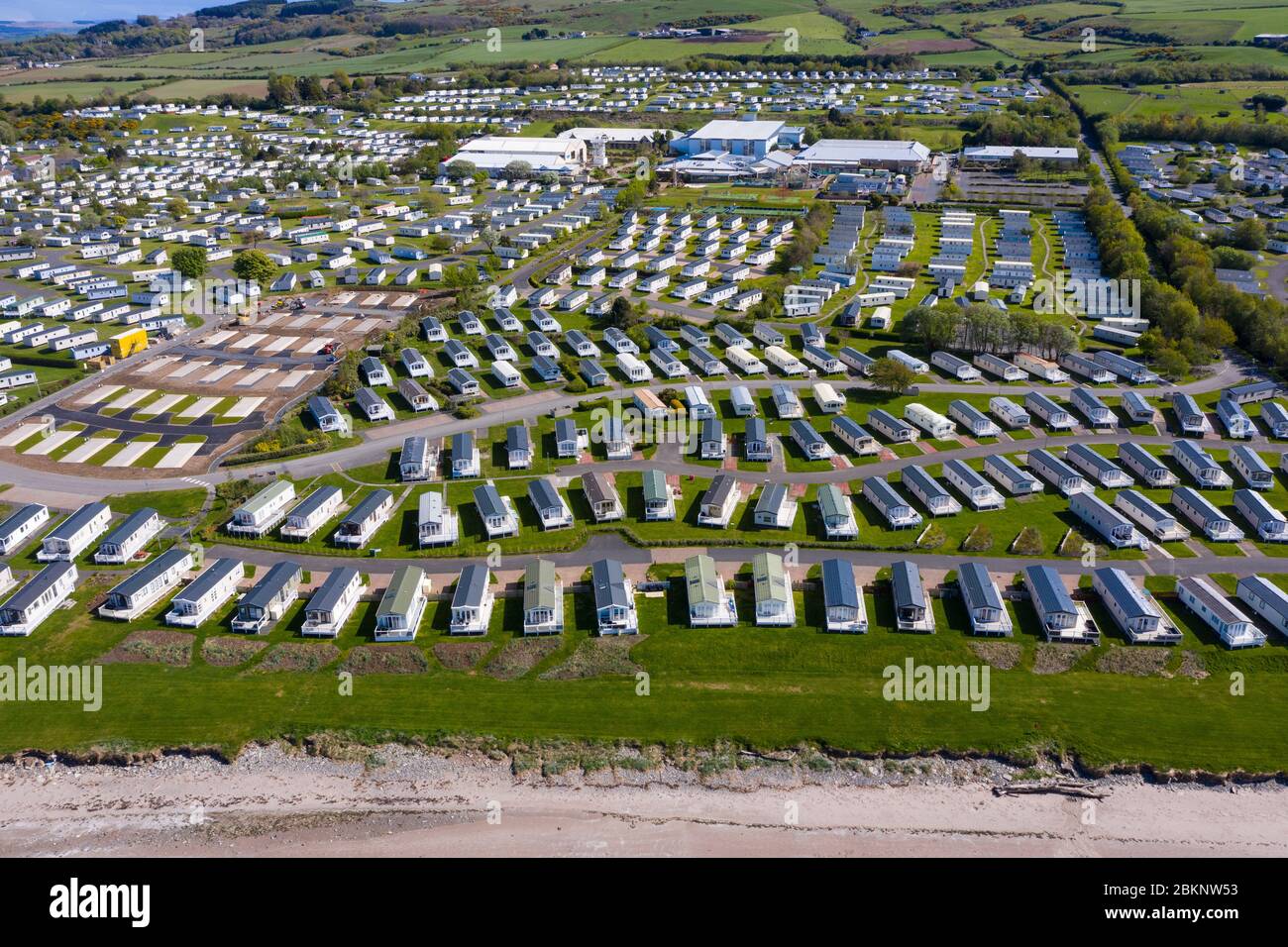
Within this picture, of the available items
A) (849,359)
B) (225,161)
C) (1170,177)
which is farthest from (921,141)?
(225,161)

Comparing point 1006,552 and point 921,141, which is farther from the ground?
point 921,141

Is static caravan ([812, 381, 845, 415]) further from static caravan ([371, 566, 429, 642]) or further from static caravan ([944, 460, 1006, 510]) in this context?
static caravan ([371, 566, 429, 642])

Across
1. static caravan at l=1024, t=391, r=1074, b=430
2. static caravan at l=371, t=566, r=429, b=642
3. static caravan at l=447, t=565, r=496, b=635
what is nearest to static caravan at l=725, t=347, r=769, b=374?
static caravan at l=1024, t=391, r=1074, b=430

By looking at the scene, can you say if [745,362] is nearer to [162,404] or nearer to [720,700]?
[720,700]

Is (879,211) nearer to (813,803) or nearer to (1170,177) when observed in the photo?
(1170,177)

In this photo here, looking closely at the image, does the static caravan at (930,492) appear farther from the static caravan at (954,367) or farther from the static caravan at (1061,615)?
the static caravan at (954,367)

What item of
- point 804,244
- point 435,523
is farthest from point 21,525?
point 804,244
